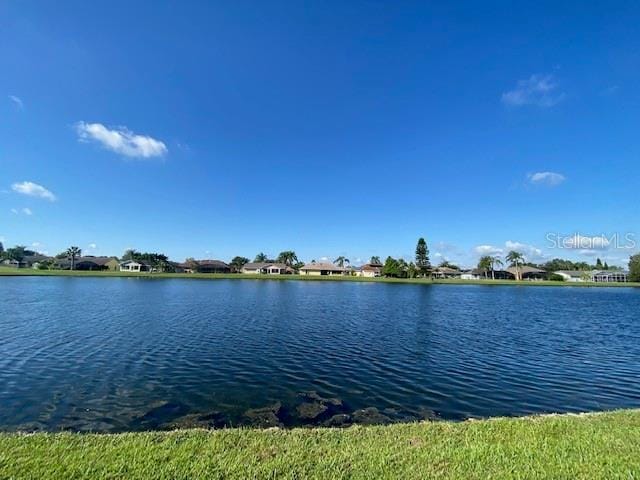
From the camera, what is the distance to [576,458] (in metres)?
6.10

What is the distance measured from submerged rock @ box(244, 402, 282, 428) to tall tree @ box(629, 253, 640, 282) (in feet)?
522

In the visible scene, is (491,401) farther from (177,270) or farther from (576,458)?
(177,270)

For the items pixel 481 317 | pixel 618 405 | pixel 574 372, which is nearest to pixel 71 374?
pixel 618 405

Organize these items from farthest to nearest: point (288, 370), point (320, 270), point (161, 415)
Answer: point (320, 270), point (288, 370), point (161, 415)

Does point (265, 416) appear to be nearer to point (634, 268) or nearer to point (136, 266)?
point (136, 266)

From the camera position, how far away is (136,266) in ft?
439

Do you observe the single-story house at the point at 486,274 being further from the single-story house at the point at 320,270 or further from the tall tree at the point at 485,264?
the single-story house at the point at 320,270

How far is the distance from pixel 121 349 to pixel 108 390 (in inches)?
254

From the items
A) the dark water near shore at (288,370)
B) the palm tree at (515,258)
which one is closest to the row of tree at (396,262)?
the palm tree at (515,258)

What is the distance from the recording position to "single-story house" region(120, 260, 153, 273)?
133750mm

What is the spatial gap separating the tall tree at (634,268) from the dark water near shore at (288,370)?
423ft

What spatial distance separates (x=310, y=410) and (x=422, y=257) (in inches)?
4793

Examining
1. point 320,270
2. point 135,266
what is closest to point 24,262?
point 135,266

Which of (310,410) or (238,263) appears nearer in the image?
(310,410)
